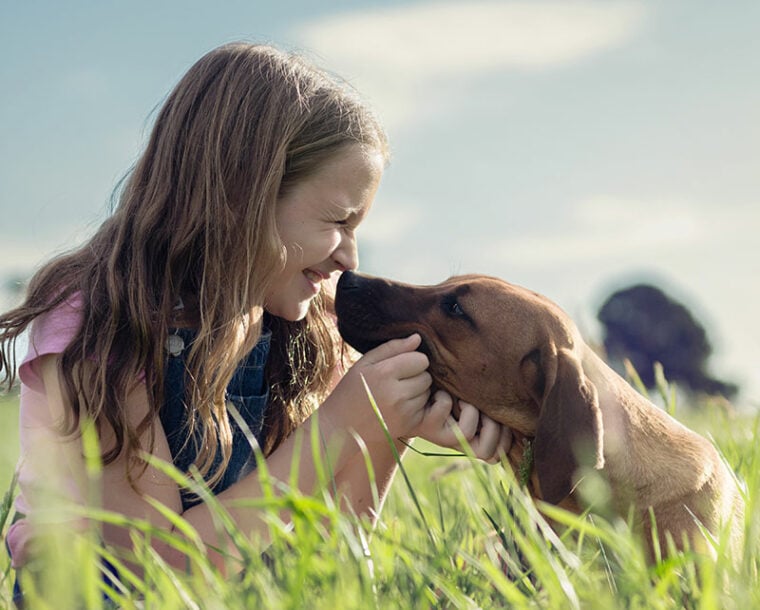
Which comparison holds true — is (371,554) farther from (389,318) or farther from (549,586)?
(389,318)

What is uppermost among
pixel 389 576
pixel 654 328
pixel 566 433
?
pixel 389 576

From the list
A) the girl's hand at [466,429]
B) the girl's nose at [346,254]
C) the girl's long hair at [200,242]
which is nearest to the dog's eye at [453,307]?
the girl's hand at [466,429]

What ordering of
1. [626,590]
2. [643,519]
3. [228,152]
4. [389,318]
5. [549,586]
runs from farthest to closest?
[228,152] < [389,318] < [643,519] < [626,590] < [549,586]

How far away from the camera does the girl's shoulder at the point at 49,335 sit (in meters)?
3.13

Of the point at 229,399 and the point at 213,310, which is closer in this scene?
the point at 213,310

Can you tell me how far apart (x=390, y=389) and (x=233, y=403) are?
94 cm

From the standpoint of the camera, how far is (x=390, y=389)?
294 centimetres

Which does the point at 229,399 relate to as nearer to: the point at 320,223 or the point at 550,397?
the point at 320,223

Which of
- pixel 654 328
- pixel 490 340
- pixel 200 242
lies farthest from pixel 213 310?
pixel 654 328

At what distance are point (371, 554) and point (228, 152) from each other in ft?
6.71

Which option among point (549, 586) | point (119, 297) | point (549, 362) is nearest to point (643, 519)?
point (549, 362)

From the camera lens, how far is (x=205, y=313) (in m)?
3.29

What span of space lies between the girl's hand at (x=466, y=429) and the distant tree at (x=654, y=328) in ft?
36.9

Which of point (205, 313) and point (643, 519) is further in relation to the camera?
point (205, 313)
